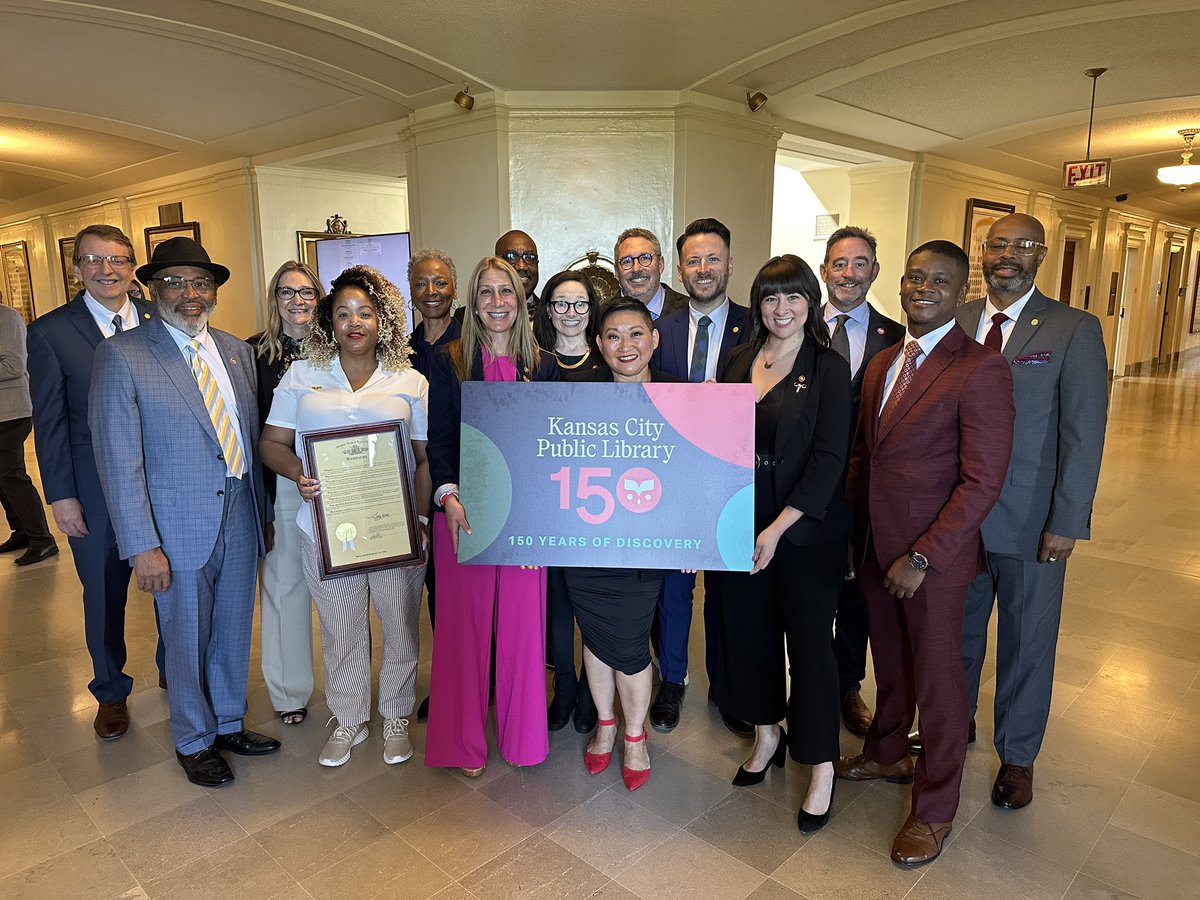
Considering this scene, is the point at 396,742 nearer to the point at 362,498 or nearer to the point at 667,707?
the point at 362,498

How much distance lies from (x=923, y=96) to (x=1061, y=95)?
50.5 inches

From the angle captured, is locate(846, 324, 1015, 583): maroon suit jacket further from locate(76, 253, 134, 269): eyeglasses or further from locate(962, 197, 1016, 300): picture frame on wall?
locate(962, 197, 1016, 300): picture frame on wall

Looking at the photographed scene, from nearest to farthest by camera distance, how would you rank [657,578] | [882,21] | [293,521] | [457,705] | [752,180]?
[657,578] < [457,705] < [293,521] < [882,21] < [752,180]

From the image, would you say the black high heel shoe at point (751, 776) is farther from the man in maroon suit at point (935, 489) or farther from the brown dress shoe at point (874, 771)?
the man in maroon suit at point (935, 489)

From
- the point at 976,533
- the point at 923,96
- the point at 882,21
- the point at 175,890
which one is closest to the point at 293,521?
the point at 175,890

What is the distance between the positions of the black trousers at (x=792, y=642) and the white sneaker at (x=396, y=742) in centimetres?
122

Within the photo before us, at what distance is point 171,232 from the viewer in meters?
11.2

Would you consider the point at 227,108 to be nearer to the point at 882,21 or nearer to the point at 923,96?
the point at 882,21

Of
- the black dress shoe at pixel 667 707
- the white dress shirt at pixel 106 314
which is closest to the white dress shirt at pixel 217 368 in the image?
the white dress shirt at pixel 106 314

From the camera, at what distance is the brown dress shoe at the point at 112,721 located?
10.1 feet

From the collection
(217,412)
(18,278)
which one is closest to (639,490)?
(217,412)

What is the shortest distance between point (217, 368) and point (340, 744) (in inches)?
56.3

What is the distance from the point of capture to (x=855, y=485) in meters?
2.62

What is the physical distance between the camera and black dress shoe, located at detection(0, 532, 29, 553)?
214 inches
